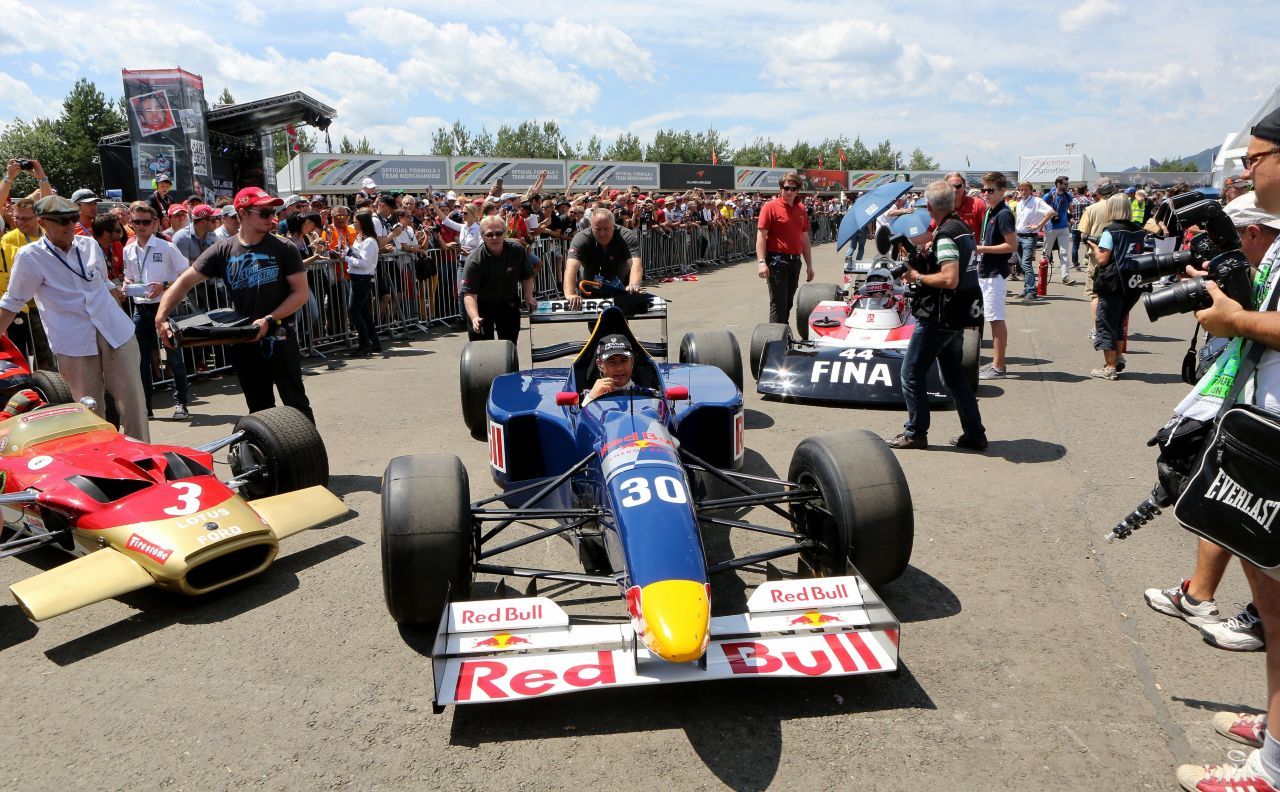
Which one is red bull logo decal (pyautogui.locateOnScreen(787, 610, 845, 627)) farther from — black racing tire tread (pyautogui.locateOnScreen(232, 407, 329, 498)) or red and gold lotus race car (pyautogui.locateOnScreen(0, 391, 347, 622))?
black racing tire tread (pyautogui.locateOnScreen(232, 407, 329, 498))

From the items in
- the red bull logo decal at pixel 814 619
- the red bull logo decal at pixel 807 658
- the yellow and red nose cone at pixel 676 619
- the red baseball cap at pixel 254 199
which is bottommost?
the red bull logo decal at pixel 807 658

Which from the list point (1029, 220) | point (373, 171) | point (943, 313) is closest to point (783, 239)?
point (943, 313)

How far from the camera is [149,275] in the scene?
8.34m

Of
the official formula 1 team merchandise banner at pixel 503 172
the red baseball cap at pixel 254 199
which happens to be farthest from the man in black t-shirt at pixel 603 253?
the official formula 1 team merchandise banner at pixel 503 172

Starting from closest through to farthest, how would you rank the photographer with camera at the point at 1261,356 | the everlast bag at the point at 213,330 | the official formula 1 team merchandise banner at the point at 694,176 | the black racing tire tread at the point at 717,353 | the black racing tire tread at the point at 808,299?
1. the photographer with camera at the point at 1261,356
2. the everlast bag at the point at 213,330
3. the black racing tire tread at the point at 717,353
4. the black racing tire tread at the point at 808,299
5. the official formula 1 team merchandise banner at the point at 694,176

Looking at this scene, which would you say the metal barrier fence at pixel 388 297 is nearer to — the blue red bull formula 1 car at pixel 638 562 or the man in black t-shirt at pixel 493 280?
the man in black t-shirt at pixel 493 280

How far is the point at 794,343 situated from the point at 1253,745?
19.3ft

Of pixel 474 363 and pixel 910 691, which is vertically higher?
pixel 474 363

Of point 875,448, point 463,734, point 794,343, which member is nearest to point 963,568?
point 875,448

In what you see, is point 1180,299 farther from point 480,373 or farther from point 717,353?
point 480,373

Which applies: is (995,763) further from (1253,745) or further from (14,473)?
(14,473)

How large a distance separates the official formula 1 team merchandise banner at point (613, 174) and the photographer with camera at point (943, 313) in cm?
3188

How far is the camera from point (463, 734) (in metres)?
3.23

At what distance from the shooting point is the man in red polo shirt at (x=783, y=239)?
961cm
